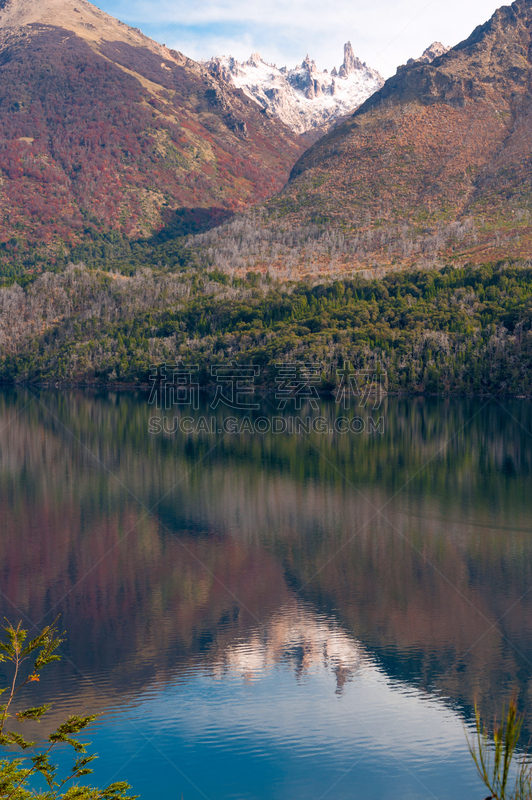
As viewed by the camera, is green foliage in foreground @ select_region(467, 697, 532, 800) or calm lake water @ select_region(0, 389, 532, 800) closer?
green foliage in foreground @ select_region(467, 697, 532, 800)

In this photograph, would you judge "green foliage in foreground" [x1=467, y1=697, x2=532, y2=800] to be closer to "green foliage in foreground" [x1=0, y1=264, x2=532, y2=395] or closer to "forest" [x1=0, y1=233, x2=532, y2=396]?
"green foliage in foreground" [x1=0, y1=264, x2=532, y2=395]

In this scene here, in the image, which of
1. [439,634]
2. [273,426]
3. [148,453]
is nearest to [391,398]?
[273,426]

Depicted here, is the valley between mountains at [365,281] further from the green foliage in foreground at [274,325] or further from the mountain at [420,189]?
the mountain at [420,189]

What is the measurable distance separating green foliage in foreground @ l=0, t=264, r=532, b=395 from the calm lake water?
69728mm

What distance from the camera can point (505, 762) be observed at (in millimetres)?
6488

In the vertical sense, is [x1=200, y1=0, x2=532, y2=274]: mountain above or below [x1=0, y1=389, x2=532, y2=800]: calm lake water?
above

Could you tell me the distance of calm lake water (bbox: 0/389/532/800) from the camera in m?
14.7

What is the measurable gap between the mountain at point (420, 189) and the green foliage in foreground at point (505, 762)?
140493mm

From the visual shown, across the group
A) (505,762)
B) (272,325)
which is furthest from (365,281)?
(505,762)

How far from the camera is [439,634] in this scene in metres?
20.0

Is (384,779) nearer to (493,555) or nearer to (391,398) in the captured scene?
(493,555)

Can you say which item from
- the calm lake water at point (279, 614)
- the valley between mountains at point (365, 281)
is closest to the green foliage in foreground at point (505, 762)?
the calm lake water at point (279, 614)

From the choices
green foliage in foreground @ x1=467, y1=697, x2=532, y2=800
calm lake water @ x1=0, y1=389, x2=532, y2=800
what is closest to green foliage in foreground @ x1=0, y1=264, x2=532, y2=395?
calm lake water @ x1=0, y1=389, x2=532, y2=800

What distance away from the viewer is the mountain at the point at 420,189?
520ft
